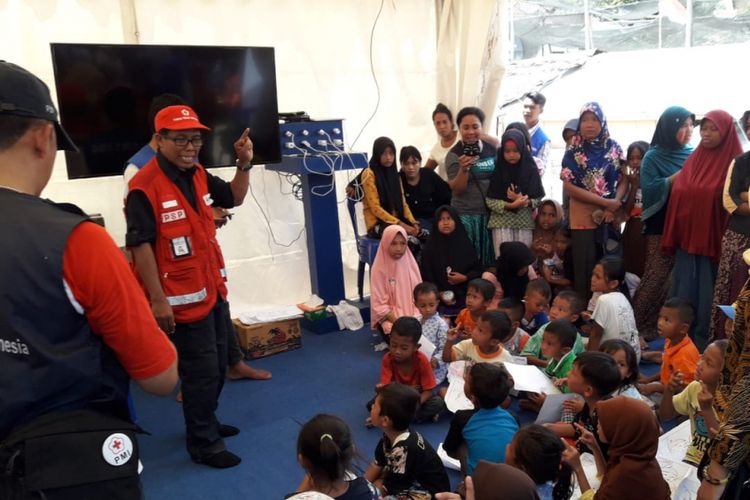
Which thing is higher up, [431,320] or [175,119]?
[175,119]

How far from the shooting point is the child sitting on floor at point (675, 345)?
3068 mm

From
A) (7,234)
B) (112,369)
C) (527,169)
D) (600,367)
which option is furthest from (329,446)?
(527,169)

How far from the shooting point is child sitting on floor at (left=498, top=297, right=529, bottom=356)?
3.71 metres

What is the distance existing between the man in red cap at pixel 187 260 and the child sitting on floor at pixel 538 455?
4.67 ft

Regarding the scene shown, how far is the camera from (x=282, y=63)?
499cm

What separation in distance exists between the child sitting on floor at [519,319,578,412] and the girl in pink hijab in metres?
1.21

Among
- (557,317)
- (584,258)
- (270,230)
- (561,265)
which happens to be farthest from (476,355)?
(270,230)

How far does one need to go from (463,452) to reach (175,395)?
78.1 inches

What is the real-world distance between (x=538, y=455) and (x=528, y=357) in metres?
1.60

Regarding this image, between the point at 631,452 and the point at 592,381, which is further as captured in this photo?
the point at 592,381

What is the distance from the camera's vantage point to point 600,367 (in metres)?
2.55

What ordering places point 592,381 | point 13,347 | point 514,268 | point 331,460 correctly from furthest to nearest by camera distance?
point 514,268
point 592,381
point 331,460
point 13,347

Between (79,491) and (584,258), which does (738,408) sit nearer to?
(79,491)

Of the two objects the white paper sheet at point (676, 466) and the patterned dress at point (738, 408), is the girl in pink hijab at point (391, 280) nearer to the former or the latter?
the white paper sheet at point (676, 466)
